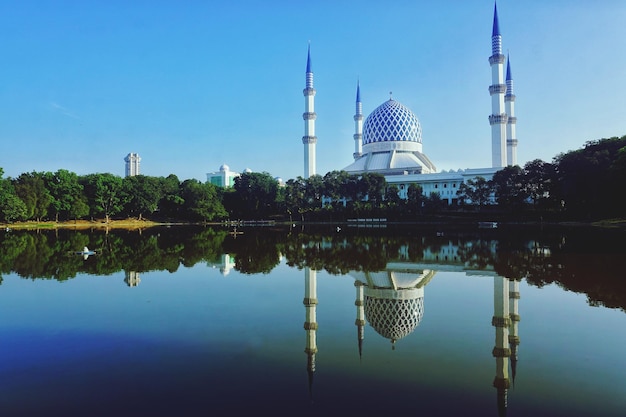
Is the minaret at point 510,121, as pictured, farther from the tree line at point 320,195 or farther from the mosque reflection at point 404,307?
the mosque reflection at point 404,307

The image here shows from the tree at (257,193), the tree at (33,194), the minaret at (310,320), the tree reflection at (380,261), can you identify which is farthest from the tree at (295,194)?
the minaret at (310,320)

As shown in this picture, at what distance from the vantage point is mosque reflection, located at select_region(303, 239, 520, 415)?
16.9 feet

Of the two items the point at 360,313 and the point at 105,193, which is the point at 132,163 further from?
the point at 360,313

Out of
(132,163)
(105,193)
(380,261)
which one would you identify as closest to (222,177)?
(132,163)

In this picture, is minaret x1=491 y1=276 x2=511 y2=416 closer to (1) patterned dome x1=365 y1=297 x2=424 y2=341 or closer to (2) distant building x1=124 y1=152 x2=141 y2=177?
(1) patterned dome x1=365 y1=297 x2=424 y2=341

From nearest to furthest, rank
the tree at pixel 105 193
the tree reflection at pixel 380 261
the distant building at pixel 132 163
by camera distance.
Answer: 1. the tree reflection at pixel 380 261
2. the tree at pixel 105 193
3. the distant building at pixel 132 163

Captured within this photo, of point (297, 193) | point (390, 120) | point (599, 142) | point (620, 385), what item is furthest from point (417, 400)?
point (390, 120)

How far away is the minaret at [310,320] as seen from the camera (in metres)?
4.99

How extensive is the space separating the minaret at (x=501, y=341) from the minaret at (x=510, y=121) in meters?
50.2

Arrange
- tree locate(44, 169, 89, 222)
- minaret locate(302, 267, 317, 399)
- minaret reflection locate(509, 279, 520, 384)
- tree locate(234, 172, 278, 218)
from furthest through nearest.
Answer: tree locate(234, 172, 278, 218) → tree locate(44, 169, 89, 222) → minaret reflection locate(509, 279, 520, 384) → minaret locate(302, 267, 317, 399)

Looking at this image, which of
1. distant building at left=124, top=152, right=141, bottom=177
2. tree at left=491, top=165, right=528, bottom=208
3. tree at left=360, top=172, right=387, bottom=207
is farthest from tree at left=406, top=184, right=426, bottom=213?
distant building at left=124, top=152, right=141, bottom=177

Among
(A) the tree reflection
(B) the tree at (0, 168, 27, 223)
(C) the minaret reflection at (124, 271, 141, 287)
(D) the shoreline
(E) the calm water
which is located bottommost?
(E) the calm water

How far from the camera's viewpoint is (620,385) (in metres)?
4.42

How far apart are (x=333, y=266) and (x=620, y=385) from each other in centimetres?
880
